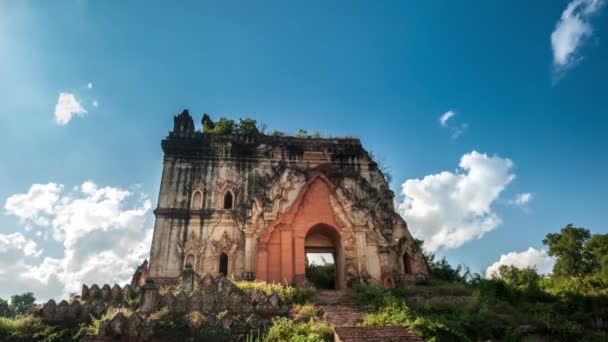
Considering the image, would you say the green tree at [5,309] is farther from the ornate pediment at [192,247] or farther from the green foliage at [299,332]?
the green foliage at [299,332]

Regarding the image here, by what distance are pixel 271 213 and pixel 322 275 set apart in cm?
515

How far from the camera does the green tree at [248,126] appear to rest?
23609mm

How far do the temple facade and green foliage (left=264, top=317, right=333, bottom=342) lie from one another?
620 cm

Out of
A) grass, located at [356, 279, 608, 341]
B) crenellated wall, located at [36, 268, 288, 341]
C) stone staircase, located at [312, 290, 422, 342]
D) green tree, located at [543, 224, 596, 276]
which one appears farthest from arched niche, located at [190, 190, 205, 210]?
green tree, located at [543, 224, 596, 276]

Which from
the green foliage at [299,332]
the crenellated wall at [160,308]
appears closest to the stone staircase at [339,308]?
the green foliage at [299,332]

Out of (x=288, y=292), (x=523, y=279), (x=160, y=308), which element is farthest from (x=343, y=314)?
(x=523, y=279)

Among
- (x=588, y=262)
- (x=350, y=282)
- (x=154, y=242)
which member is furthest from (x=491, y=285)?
(x=588, y=262)

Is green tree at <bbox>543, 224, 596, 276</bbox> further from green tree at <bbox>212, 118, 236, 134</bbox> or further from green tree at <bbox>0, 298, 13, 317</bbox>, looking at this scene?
green tree at <bbox>0, 298, 13, 317</bbox>

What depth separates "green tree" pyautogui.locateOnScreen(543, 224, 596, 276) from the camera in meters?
34.9

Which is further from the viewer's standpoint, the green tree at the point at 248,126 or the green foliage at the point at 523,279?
the green tree at the point at 248,126

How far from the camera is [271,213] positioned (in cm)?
1825

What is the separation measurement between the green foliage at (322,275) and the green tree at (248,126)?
838 centimetres

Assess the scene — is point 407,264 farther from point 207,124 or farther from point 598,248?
point 598,248

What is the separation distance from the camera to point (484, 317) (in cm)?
1209
